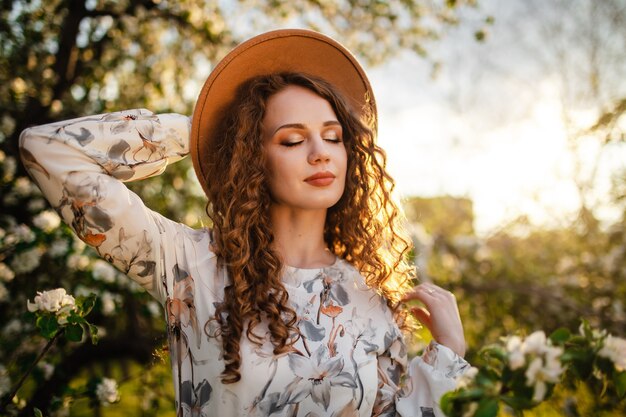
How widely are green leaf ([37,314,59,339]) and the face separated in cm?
78

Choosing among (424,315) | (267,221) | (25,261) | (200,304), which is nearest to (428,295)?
(424,315)

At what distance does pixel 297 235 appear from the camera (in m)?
1.86

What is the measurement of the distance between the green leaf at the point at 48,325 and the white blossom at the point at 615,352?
1339mm

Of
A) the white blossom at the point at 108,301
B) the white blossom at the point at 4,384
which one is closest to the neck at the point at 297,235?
the white blossom at the point at 4,384

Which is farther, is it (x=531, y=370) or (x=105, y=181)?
(x=105, y=181)

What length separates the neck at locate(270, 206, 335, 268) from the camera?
6.04 feet

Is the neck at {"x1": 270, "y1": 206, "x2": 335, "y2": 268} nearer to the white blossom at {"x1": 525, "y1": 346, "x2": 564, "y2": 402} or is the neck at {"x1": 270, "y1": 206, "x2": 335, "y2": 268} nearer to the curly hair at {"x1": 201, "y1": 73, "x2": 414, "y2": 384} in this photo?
the curly hair at {"x1": 201, "y1": 73, "x2": 414, "y2": 384}

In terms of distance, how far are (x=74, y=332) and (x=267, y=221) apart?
0.70 meters

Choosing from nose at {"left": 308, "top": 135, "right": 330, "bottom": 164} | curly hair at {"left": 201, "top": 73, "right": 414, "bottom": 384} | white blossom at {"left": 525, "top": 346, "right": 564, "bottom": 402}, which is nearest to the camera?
white blossom at {"left": 525, "top": 346, "right": 564, "bottom": 402}

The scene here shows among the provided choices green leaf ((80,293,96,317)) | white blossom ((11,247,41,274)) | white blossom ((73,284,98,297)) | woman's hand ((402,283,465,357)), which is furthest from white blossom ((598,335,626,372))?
white blossom ((11,247,41,274))

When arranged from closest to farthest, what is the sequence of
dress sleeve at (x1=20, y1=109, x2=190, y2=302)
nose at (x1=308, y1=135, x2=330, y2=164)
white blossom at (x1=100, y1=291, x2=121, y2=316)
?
dress sleeve at (x1=20, y1=109, x2=190, y2=302), nose at (x1=308, y1=135, x2=330, y2=164), white blossom at (x1=100, y1=291, x2=121, y2=316)

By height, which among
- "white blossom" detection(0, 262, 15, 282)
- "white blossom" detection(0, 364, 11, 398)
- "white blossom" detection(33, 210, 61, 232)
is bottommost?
"white blossom" detection(0, 364, 11, 398)

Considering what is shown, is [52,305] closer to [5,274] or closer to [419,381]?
[419,381]

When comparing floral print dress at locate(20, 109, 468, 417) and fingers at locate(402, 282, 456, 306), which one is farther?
fingers at locate(402, 282, 456, 306)
